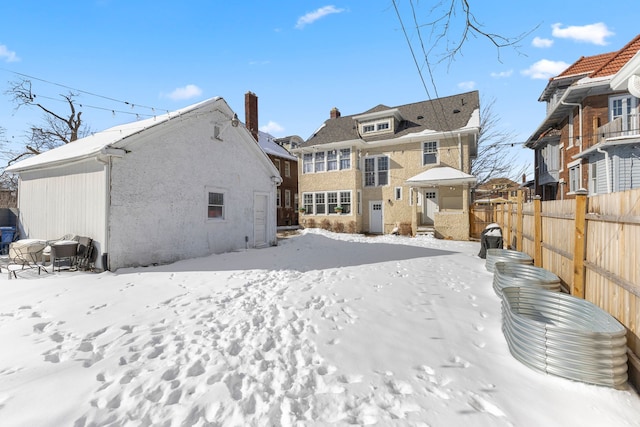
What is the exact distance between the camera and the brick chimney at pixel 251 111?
20.0 m

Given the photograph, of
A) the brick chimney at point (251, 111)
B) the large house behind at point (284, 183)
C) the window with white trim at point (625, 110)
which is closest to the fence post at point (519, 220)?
the window with white trim at point (625, 110)

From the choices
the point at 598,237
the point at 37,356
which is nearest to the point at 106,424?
the point at 37,356

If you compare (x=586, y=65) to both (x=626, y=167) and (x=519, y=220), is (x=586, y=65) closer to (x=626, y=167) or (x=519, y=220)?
(x=626, y=167)

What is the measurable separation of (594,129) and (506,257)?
40.5 ft

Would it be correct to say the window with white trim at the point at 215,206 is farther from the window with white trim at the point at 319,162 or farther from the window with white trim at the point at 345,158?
the window with white trim at the point at 319,162

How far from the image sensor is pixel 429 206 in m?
19.3

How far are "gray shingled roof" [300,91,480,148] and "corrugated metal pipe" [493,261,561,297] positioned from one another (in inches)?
581


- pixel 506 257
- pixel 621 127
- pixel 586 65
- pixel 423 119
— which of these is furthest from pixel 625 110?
pixel 506 257

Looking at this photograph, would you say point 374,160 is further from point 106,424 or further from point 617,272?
point 106,424

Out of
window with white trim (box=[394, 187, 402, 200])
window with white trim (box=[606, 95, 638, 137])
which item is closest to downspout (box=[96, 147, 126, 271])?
window with white trim (box=[394, 187, 402, 200])

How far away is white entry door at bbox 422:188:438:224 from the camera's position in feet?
62.6

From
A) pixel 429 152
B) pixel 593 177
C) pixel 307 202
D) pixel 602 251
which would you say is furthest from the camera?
pixel 307 202

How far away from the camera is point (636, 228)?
2.88m

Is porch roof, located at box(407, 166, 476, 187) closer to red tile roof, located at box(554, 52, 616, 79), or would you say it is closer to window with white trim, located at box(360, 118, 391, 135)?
window with white trim, located at box(360, 118, 391, 135)
